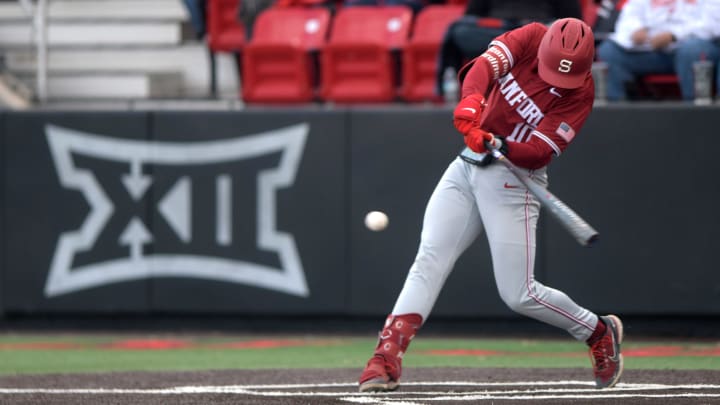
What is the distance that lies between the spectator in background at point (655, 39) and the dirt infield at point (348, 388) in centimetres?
Answer: 349

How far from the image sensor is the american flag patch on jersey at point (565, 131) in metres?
6.07

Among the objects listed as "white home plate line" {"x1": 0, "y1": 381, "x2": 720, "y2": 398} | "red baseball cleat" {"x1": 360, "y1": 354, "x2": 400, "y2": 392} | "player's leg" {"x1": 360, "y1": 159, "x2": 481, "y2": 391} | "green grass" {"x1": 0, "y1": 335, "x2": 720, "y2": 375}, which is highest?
"player's leg" {"x1": 360, "y1": 159, "x2": 481, "y2": 391}

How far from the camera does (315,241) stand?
1033 cm

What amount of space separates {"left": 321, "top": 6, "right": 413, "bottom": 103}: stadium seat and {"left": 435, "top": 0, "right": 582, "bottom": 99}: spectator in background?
1.01 metres

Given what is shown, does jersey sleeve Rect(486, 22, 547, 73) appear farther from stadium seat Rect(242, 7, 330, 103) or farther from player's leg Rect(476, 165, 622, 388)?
stadium seat Rect(242, 7, 330, 103)

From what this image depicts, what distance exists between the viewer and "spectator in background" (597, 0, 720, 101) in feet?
32.6

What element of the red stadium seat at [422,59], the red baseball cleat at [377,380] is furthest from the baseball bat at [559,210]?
the red stadium seat at [422,59]

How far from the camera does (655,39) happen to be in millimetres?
10023

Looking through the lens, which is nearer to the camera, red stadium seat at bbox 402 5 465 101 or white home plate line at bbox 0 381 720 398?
white home plate line at bbox 0 381 720 398

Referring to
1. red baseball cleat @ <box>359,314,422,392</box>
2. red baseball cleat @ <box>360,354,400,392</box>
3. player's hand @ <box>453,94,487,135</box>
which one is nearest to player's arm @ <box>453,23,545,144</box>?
player's hand @ <box>453,94,487,135</box>

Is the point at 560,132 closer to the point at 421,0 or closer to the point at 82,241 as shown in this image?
the point at 82,241

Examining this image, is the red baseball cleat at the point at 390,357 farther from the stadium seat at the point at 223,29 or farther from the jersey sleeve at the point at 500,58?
the stadium seat at the point at 223,29

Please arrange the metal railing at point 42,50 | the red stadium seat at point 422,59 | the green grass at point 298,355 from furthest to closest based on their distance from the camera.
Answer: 1. the metal railing at point 42,50
2. the red stadium seat at point 422,59
3. the green grass at point 298,355

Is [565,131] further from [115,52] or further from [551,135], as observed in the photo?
[115,52]
